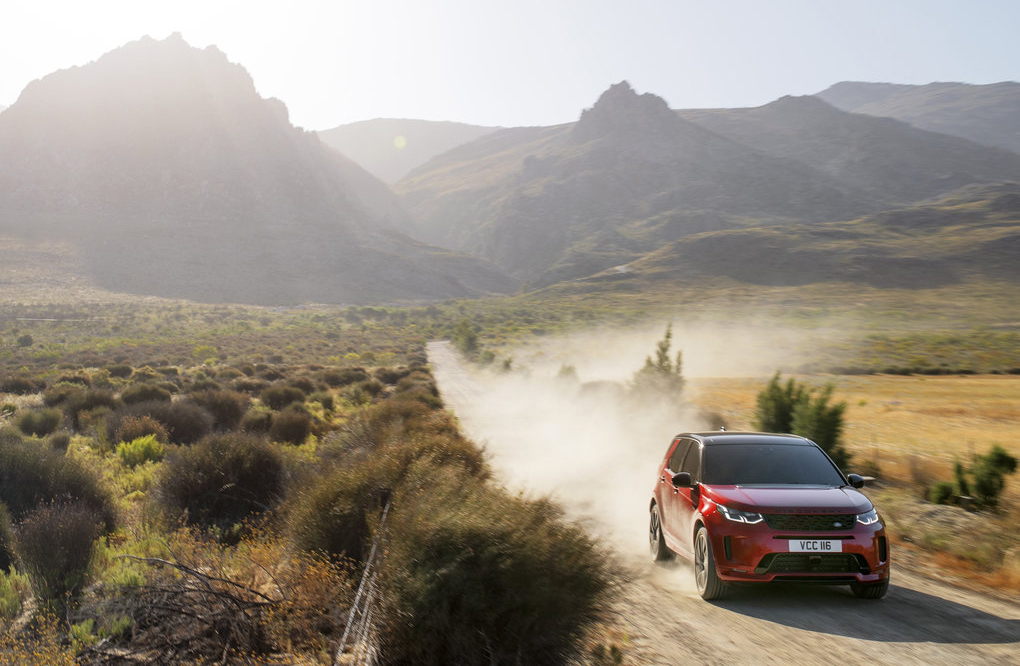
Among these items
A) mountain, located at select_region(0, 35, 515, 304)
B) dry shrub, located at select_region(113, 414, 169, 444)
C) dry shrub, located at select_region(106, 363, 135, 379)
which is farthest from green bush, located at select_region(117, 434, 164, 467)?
mountain, located at select_region(0, 35, 515, 304)

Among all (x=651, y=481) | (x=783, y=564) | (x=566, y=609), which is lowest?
(x=651, y=481)

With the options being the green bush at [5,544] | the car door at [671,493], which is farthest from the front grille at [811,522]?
the green bush at [5,544]

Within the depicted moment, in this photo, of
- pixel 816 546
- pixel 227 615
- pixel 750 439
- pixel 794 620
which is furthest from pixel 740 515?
pixel 227 615

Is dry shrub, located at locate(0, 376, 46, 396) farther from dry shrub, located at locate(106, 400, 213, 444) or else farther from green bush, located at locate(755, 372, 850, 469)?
green bush, located at locate(755, 372, 850, 469)

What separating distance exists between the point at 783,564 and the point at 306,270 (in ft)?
473

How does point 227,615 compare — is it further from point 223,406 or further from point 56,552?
point 223,406

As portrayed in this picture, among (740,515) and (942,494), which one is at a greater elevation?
(740,515)

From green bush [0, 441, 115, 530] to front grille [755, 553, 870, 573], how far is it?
31.0 ft

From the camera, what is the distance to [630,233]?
198 metres

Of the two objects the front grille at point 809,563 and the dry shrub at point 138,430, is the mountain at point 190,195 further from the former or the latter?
the front grille at point 809,563

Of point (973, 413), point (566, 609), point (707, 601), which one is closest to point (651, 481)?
point (707, 601)

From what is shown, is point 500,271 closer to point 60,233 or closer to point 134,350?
point 60,233

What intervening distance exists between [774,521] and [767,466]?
1.29 m

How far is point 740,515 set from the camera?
7.15 meters
